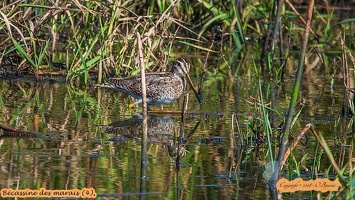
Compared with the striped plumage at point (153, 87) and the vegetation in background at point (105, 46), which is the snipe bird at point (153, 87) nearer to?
the striped plumage at point (153, 87)

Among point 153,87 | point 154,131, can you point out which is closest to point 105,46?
point 153,87

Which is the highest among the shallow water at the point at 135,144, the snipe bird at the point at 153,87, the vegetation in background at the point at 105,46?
the vegetation in background at the point at 105,46

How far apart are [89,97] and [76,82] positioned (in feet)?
3.22

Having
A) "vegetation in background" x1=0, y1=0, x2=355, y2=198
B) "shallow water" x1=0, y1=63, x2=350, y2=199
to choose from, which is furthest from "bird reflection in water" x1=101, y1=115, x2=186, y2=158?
"vegetation in background" x1=0, y1=0, x2=355, y2=198

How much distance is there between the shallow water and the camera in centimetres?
648

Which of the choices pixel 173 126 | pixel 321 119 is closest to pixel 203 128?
pixel 173 126

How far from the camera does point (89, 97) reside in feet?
34.9

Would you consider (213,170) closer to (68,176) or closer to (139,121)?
(68,176)


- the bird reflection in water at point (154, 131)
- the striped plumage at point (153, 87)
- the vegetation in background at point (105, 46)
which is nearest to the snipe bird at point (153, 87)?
the striped plumage at point (153, 87)

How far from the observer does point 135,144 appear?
7.97 metres

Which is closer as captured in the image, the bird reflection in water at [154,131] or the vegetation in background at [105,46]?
the bird reflection in water at [154,131]

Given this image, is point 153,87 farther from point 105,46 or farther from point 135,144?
point 135,144

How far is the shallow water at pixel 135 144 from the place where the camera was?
648 cm

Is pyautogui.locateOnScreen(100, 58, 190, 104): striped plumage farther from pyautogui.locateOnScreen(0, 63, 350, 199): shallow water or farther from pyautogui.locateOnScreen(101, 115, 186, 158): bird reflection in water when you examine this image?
pyautogui.locateOnScreen(101, 115, 186, 158): bird reflection in water
